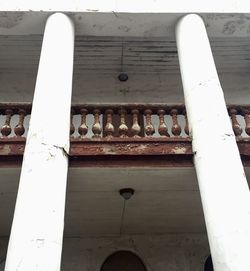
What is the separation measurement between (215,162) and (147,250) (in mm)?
3854

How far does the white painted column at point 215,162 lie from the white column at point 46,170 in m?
1.69

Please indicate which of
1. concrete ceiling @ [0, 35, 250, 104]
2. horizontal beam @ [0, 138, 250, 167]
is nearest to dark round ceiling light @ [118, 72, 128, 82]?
concrete ceiling @ [0, 35, 250, 104]

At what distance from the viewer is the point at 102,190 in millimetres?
5789

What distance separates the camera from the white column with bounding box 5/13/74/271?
11.0ft

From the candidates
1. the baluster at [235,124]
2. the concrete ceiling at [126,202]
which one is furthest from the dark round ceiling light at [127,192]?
the baluster at [235,124]

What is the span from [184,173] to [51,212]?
2.35 metres

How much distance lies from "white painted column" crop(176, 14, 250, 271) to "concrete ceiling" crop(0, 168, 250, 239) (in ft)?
2.94

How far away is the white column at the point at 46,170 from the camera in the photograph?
336 cm

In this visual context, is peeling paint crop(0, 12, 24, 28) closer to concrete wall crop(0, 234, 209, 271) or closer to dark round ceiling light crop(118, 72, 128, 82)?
dark round ceiling light crop(118, 72, 128, 82)

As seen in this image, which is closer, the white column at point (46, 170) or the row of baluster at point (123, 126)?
the white column at point (46, 170)

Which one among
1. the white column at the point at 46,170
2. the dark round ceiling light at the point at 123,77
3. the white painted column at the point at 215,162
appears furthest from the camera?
the dark round ceiling light at the point at 123,77

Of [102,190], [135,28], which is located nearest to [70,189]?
[102,190]

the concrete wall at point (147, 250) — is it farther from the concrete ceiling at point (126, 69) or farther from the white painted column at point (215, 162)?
the white painted column at point (215, 162)

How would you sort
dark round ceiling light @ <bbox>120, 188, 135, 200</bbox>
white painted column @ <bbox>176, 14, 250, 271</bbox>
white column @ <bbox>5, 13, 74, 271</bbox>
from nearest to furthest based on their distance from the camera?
white column @ <bbox>5, 13, 74, 271</bbox>
white painted column @ <bbox>176, 14, 250, 271</bbox>
dark round ceiling light @ <bbox>120, 188, 135, 200</bbox>
